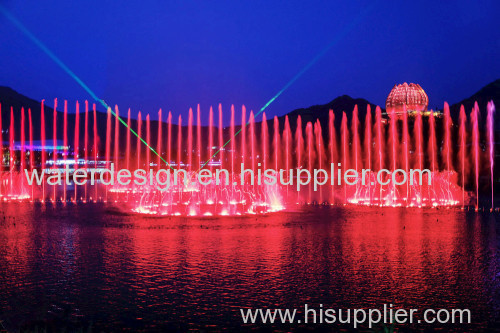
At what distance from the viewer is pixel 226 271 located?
30.8 feet

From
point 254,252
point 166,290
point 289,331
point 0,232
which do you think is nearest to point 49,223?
point 0,232

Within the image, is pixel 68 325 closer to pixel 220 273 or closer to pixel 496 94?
pixel 220 273

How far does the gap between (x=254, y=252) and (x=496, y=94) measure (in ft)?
430

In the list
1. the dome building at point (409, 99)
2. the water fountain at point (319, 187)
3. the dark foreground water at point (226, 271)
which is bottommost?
the dark foreground water at point (226, 271)

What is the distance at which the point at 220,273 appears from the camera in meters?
9.23

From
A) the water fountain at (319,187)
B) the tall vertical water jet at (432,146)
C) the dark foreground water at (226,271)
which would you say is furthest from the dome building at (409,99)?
the dark foreground water at (226,271)

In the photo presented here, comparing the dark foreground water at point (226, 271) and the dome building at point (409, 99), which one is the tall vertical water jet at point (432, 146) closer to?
the dome building at point (409, 99)

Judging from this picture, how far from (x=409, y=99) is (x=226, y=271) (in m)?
65.2

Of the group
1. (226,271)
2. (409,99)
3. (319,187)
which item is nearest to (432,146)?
(319,187)

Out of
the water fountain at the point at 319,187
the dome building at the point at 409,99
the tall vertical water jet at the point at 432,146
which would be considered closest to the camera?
the water fountain at the point at 319,187

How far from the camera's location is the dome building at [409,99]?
229 ft

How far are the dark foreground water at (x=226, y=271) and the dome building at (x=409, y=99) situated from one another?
56029 millimetres

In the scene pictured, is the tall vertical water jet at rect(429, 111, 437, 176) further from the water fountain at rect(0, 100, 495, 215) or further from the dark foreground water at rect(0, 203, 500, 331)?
the dark foreground water at rect(0, 203, 500, 331)

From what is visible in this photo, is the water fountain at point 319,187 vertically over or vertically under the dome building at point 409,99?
under
